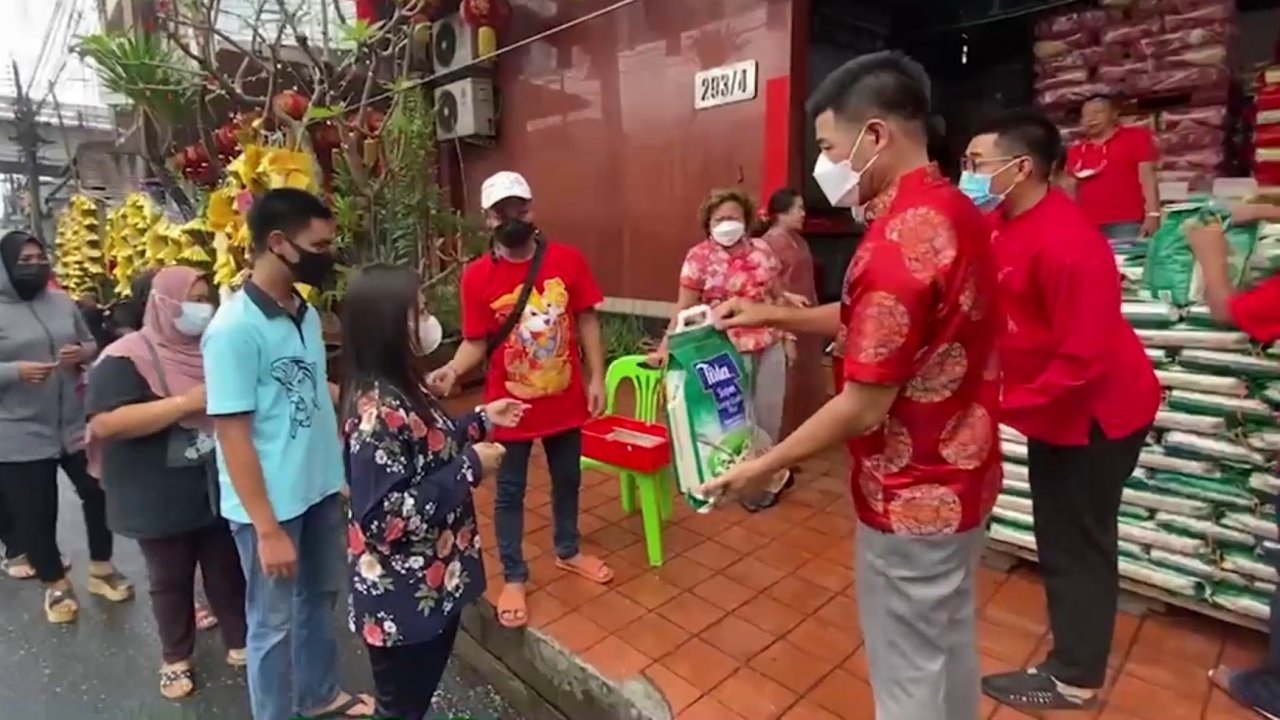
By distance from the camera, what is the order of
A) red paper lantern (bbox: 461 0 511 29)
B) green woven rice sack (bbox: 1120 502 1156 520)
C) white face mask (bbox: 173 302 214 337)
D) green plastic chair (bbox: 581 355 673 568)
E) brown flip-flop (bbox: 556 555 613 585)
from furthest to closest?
red paper lantern (bbox: 461 0 511 29)
green plastic chair (bbox: 581 355 673 568)
brown flip-flop (bbox: 556 555 613 585)
green woven rice sack (bbox: 1120 502 1156 520)
white face mask (bbox: 173 302 214 337)

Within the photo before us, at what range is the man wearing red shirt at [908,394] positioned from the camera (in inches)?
53.6

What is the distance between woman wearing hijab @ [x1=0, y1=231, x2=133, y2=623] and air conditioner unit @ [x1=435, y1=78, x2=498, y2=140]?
4065 mm

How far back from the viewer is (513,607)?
2.80m

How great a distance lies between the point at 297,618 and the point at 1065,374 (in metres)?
2.36

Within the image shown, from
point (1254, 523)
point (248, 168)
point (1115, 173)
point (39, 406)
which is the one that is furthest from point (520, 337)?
point (1115, 173)

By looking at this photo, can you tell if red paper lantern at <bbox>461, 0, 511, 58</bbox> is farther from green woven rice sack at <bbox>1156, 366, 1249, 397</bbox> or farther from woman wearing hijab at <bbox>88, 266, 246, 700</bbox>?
green woven rice sack at <bbox>1156, 366, 1249, 397</bbox>

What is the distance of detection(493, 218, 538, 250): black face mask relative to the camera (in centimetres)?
274

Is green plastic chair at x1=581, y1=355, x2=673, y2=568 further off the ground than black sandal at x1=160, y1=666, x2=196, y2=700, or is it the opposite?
green plastic chair at x1=581, y1=355, x2=673, y2=568

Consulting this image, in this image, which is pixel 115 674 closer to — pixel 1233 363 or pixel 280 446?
pixel 280 446

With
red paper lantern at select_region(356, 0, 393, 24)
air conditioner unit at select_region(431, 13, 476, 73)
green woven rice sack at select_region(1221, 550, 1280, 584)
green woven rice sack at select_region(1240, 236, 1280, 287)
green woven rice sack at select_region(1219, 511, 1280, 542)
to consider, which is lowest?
green woven rice sack at select_region(1221, 550, 1280, 584)

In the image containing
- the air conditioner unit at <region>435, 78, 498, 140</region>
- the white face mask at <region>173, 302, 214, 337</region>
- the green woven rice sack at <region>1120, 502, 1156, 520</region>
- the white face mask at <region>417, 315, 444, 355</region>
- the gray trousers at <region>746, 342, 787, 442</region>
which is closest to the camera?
the white face mask at <region>417, 315, 444, 355</region>

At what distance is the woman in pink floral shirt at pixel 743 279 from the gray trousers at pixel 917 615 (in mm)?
1898

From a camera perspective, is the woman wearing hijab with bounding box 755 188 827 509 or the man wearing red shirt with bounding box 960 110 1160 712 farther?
the woman wearing hijab with bounding box 755 188 827 509

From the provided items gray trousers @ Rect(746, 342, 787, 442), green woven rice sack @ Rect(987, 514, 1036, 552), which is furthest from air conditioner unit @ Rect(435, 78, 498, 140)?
green woven rice sack @ Rect(987, 514, 1036, 552)
